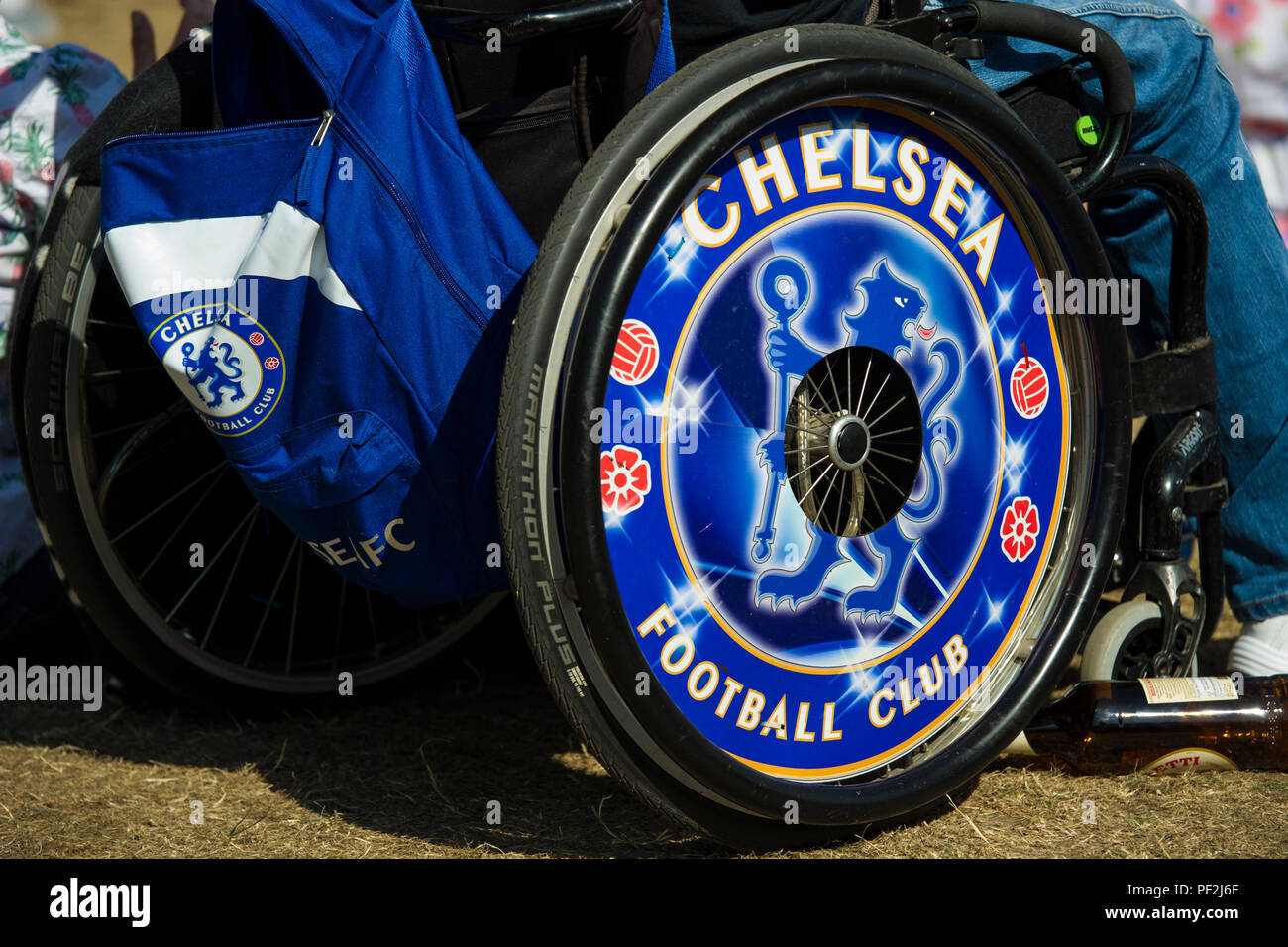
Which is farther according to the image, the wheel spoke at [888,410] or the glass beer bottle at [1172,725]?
the glass beer bottle at [1172,725]

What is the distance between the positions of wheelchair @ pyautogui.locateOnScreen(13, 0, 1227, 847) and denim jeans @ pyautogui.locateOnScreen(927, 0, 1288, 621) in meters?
0.10

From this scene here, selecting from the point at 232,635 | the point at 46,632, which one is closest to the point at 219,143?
the point at 232,635

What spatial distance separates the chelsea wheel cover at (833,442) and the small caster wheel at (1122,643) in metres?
0.27

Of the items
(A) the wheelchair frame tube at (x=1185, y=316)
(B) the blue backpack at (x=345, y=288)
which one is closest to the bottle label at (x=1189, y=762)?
(A) the wheelchair frame tube at (x=1185, y=316)

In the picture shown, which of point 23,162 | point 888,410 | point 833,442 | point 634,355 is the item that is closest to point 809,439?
point 833,442

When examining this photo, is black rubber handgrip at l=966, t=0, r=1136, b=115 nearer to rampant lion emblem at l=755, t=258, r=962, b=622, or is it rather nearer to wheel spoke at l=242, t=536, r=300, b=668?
rampant lion emblem at l=755, t=258, r=962, b=622

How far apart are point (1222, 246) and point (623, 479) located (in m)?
1.34

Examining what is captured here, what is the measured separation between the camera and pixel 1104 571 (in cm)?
193

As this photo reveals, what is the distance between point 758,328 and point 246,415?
2.23ft

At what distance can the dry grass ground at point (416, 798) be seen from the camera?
5.95 feet

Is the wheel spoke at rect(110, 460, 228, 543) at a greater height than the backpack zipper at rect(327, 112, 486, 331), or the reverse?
the backpack zipper at rect(327, 112, 486, 331)

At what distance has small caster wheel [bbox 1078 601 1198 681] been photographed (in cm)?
211

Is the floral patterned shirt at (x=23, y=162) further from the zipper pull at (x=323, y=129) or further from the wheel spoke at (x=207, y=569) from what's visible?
the zipper pull at (x=323, y=129)

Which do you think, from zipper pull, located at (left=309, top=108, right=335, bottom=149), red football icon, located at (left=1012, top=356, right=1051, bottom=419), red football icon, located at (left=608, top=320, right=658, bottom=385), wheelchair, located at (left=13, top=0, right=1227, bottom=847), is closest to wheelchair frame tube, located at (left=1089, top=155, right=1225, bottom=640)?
wheelchair, located at (left=13, top=0, right=1227, bottom=847)
